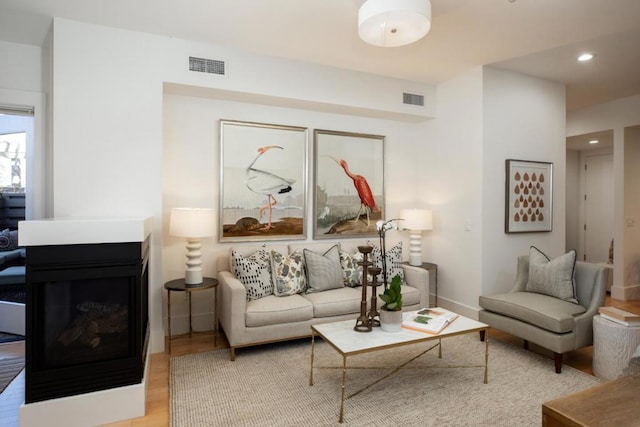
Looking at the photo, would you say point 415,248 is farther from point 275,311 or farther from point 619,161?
point 619,161

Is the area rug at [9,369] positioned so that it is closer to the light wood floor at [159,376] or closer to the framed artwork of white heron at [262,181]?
the light wood floor at [159,376]

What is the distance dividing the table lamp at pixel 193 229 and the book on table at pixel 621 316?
3234mm

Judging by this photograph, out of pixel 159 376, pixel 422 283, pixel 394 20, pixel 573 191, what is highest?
pixel 394 20

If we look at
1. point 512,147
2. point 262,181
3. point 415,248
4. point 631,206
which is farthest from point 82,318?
point 631,206

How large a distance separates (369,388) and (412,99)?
3369 millimetres

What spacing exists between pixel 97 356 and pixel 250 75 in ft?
9.01

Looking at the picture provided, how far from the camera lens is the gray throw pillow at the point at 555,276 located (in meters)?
3.22

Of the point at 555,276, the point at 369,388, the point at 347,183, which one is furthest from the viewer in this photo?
the point at 347,183

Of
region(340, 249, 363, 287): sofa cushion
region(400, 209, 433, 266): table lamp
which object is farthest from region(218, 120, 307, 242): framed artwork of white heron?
region(400, 209, 433, 266): table lamp

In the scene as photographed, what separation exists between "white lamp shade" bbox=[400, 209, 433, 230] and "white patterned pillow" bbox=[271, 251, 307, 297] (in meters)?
1.48

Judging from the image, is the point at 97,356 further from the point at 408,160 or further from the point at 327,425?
the point at 408,160

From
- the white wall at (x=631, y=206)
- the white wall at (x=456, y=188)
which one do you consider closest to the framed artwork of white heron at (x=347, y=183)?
the white wall at (x=456, y=188)

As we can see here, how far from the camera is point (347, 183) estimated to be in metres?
4.50

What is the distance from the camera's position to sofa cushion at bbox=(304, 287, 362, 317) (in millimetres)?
3381
